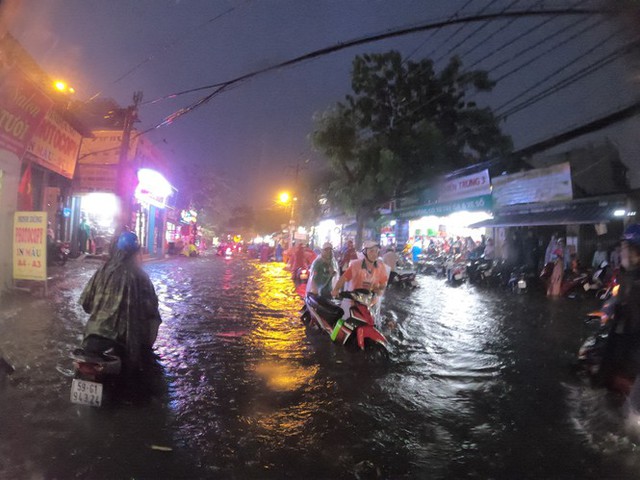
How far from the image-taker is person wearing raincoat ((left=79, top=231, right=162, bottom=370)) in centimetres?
438

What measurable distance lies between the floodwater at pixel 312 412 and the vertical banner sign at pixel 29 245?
1.69 metres

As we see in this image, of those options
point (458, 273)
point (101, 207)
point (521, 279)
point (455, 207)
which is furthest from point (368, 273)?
point (101, 207)

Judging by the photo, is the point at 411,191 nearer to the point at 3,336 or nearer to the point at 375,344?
the point at 375,344

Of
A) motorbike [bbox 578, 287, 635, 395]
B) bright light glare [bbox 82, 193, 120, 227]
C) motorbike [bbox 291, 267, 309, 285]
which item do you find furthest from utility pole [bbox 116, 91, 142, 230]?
motorbike [bbox 578, 287, 635, 395]

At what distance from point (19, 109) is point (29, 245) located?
295cm

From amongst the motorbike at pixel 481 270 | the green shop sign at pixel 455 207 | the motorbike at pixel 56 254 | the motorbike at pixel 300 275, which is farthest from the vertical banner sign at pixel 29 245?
the green shop sign at pixel 455 207

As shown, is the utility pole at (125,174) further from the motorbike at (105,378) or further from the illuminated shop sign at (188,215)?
the illuminated shop sign at (188,215)

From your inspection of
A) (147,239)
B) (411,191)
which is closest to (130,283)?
(411,191)

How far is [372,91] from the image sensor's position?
2195 centimetres

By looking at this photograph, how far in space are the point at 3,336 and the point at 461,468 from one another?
6782mm

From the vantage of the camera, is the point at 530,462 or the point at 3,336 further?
the point at 3,336

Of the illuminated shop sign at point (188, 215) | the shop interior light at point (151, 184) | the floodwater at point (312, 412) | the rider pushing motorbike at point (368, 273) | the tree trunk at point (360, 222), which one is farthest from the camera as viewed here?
the illuminated shop sign at point (188, 215)

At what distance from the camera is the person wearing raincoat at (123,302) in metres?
4.38

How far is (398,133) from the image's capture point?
2083 centimetres
